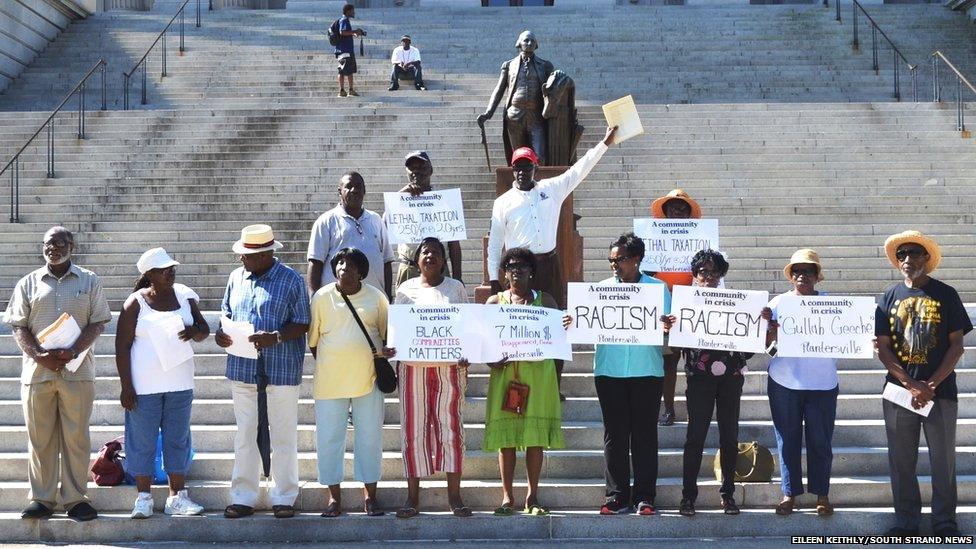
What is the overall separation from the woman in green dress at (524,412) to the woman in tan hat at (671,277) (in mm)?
1320

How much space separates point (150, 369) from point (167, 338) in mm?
253

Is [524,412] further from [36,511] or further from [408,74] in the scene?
[408,74]

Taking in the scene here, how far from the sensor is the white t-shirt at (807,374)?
781 centimetres

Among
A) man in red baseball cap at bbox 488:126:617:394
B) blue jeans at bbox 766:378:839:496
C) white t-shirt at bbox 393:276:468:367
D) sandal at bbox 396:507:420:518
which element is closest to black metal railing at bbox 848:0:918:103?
man in red baseball cap at bbox 488:126:617:394

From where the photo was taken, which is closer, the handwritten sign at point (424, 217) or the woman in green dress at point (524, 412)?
the woman in green dress at point (524, 412)

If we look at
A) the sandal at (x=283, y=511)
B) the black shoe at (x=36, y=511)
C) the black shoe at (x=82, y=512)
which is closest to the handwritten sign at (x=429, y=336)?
the sandal at (x=283, y=511)

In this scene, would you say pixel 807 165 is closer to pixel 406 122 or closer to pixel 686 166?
pixel 686 166

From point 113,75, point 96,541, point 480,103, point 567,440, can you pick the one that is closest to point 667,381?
point 567,440

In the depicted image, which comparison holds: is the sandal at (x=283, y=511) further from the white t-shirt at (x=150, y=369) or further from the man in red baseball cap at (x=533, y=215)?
the man in red baseball cap at (x=533, y=215)

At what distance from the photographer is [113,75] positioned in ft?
74.7

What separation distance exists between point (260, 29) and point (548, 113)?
52.6ft

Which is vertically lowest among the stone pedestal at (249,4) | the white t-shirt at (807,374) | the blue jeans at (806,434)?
the blue jeans at (806,434)

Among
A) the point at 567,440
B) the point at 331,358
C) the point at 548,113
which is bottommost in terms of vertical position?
the point at 567,440

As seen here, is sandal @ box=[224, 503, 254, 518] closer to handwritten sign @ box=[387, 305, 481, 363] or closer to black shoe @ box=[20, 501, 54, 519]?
black shoe @ box=[20, 501, 54, 519]
